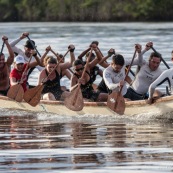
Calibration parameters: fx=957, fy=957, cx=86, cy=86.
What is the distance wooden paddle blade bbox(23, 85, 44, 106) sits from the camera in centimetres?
1783

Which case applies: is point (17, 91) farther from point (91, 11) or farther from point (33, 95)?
point (91, 11)

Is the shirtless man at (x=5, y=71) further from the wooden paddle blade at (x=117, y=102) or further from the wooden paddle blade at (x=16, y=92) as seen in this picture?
the wooden paddle blade at (x=117, y=102)

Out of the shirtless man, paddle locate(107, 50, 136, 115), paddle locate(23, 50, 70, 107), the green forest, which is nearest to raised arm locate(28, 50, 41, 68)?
the shirtless man

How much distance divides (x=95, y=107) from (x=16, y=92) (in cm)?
207

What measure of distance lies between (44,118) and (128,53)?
59.1 feet

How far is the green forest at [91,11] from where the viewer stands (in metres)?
74.1

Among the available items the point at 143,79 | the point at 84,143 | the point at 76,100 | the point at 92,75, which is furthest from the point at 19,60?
the point at 84,143

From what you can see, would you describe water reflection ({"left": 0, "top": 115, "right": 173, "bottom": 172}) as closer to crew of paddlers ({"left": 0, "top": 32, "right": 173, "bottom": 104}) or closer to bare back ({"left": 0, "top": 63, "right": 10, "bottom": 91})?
crew of paddlers ({"left": 0, "top": 32, "right": 173, "bottom": 104})

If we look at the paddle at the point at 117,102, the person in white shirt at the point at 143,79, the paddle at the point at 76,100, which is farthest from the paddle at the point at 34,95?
the paddle at the point at 117,102

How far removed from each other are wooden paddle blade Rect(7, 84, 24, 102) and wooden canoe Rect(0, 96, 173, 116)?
179 mm

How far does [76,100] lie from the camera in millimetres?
16984

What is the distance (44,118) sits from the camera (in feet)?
57.0

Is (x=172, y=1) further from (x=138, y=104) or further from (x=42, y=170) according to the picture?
(x=42, y=170)

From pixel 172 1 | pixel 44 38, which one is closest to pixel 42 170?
pixel 44 38
